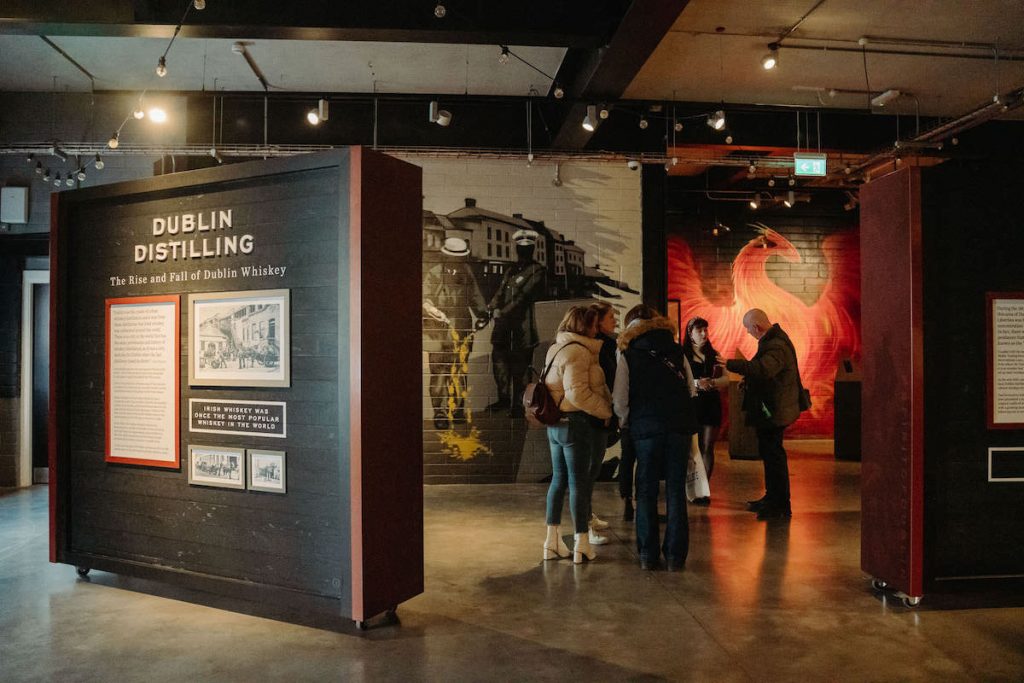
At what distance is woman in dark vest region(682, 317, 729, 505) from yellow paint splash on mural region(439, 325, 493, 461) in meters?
2.27

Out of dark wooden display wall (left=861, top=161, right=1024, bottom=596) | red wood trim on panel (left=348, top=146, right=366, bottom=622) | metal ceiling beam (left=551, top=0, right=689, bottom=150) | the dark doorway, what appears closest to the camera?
red wood trim on panel (left=348, top=146, right=366, bottom=622)

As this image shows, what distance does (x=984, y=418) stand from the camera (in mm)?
3875

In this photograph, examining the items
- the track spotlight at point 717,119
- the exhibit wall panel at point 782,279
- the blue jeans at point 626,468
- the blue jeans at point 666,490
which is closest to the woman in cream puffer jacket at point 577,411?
A: the blue jeans at point 666,490

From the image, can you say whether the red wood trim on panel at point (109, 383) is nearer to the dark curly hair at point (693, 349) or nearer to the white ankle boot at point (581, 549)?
the white ankle boot at point (581, 549)

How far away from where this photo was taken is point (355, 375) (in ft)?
11.5

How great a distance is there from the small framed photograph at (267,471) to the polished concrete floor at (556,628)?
0.66 metres

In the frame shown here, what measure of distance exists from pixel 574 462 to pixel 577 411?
1.06 feet

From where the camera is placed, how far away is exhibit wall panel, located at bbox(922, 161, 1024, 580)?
383 centimetres

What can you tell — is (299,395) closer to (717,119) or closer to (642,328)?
(642,328)

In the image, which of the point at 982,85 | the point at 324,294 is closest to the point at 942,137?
the point at 982,85

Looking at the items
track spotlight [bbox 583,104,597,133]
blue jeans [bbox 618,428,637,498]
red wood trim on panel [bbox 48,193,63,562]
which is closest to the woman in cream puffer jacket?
blue jeans [bbox 618,428,637,498]

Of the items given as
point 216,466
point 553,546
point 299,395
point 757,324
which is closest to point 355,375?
point 299,395

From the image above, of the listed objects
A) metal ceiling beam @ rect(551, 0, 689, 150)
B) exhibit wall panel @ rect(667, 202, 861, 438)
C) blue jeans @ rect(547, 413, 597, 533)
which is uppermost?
metal ceiling beam @ rect(551, 0, 689, 150)

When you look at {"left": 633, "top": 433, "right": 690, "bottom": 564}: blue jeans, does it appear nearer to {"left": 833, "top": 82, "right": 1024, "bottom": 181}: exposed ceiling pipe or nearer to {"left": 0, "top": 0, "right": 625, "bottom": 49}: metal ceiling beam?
{"left": 0, "top": 0, "right": 625, "bottom": 49}: metal ceiling beam
